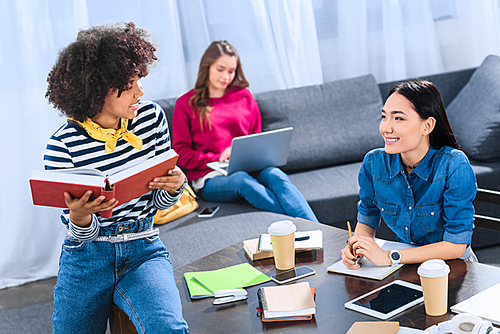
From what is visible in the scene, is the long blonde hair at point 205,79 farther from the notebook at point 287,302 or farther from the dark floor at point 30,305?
the notebook at point 287,302

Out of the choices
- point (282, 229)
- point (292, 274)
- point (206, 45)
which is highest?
point (206, 45)

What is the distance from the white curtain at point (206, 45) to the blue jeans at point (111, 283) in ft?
4.49

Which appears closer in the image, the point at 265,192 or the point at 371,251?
the point at 371,251

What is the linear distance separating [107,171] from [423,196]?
0.92 m

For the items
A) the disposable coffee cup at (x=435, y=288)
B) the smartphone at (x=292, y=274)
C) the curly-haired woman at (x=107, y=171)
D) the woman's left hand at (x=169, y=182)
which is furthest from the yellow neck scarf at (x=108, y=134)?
the disposable coffee cup at (x=435, y=288)

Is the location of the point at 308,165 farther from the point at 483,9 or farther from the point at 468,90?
the point at 483,9

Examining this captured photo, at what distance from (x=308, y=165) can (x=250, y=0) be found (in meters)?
1.17

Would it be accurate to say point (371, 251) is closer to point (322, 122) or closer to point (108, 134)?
point (108, 134)

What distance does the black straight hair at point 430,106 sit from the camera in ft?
4.35

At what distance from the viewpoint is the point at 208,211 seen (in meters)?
2.32

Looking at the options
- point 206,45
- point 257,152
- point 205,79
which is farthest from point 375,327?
point 206,45

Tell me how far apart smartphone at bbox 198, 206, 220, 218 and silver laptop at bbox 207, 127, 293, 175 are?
0.66ft

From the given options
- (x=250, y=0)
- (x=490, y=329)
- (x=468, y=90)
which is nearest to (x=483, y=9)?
(x=468, y=90)

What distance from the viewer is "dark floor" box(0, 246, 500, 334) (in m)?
2.28
